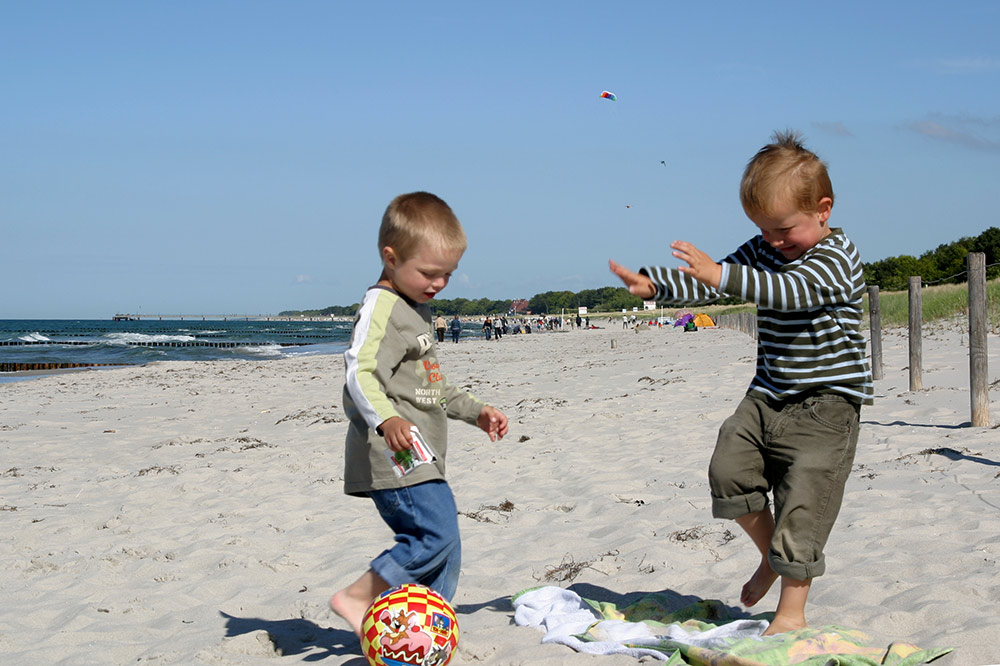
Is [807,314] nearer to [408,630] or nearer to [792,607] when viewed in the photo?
[792,607]

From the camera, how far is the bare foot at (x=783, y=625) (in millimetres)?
3029

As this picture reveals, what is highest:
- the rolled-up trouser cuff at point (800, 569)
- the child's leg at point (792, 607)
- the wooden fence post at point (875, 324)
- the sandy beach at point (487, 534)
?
the wooden fence post at point (875, 324)

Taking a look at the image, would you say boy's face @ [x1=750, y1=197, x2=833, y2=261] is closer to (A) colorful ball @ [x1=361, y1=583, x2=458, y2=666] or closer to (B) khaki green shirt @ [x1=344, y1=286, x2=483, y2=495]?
(B) khaki green shirt @ [x1=344, y1=286, x2=483, y2=495]

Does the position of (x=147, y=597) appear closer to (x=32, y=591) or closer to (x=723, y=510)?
(x=32, y=591)

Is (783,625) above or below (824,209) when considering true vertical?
below

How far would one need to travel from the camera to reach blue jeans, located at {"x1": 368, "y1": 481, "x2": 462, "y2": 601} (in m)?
2.92

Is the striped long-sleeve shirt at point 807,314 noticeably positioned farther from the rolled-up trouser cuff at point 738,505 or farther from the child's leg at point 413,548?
the child's leg at point 413,548

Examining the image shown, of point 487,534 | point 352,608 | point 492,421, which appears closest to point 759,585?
point 492,421

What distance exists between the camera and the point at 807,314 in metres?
3.04

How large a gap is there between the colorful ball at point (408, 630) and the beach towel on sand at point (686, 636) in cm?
45

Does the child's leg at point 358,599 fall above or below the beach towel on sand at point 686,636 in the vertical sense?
above

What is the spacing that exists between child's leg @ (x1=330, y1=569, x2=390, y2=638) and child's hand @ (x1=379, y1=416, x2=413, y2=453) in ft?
1.99

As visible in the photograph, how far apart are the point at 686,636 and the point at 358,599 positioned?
1.23 meters

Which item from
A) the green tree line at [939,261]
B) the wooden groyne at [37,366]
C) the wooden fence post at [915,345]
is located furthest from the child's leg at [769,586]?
the green tree line at [939,261]
